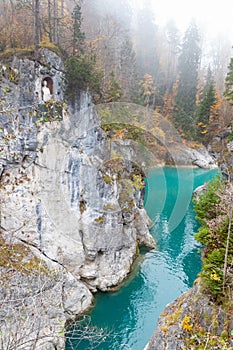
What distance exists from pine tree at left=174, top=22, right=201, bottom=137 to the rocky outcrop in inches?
1420

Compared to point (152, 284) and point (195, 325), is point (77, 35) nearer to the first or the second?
point (152, 284)

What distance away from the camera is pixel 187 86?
43.3 meters

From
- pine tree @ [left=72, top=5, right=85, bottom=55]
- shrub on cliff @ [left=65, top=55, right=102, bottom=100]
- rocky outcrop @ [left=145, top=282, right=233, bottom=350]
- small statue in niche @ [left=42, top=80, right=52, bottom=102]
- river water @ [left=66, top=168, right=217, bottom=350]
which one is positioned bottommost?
river water @ [left=66, top=168, right=217, bottom=350]

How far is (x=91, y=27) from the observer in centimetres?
2497

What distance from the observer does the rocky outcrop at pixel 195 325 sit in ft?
22.4

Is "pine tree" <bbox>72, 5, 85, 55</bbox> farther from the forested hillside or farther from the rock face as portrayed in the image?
the rock face

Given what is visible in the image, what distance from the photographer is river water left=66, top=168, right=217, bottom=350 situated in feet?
38.5

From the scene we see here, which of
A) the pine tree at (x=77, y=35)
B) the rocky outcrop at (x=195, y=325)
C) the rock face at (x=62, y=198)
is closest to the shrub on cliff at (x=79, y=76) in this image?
the rock face at (x=62, y=198)

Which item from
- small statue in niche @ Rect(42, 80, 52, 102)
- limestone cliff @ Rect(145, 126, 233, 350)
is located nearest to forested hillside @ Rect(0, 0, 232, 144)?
small statue in niche @ Rect(42, 80, 52, 102)

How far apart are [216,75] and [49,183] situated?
162 feet

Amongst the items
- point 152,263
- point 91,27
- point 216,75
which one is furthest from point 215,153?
point 216,75

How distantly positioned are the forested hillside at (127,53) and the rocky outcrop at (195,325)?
12745 mm

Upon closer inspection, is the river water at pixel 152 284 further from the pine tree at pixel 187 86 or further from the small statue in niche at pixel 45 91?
the pine tree at pixel 187 86

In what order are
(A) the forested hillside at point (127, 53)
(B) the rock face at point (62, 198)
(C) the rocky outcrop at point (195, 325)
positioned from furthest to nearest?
(A) the forested hillside at point (127, 53)
(B) the rock face at point (62, 198)
(C) the rocky outcrop at point (195, 325)
